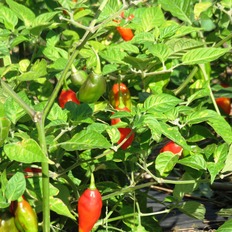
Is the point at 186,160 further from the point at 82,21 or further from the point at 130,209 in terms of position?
the point at 82,21

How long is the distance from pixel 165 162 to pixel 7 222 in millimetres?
422

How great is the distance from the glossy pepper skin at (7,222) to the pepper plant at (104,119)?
14mm

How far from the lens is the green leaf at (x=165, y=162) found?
1608 mm

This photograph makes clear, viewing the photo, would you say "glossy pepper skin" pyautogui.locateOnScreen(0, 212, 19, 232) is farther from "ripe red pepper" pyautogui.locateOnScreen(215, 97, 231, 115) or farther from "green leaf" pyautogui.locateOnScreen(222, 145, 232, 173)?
"ripe red pepper" pyautogui.locateOnScreen(215, 97, 231, 115)

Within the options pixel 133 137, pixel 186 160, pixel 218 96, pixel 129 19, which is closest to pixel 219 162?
pixel 186 160

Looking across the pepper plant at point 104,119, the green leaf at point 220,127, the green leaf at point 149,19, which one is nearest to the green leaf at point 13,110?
the pepper plant at point 104,119

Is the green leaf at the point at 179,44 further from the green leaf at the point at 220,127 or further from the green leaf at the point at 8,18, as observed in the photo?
the green leaf at the point at 8,18

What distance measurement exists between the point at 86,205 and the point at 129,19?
71cm

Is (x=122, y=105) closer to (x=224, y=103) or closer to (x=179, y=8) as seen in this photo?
(x=179, y=8)

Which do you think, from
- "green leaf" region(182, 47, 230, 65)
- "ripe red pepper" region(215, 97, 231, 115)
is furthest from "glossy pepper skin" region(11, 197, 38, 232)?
"ripe red pepper" region(215, 97, 231, 115)

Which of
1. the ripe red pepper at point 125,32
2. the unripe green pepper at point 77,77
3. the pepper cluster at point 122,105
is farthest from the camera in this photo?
the ripe red pepper at point 125,32

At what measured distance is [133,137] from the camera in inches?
67.2

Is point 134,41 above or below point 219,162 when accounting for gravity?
above

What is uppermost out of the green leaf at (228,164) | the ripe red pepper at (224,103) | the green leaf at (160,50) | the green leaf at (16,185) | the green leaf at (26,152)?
the green leaf at (160,50)
